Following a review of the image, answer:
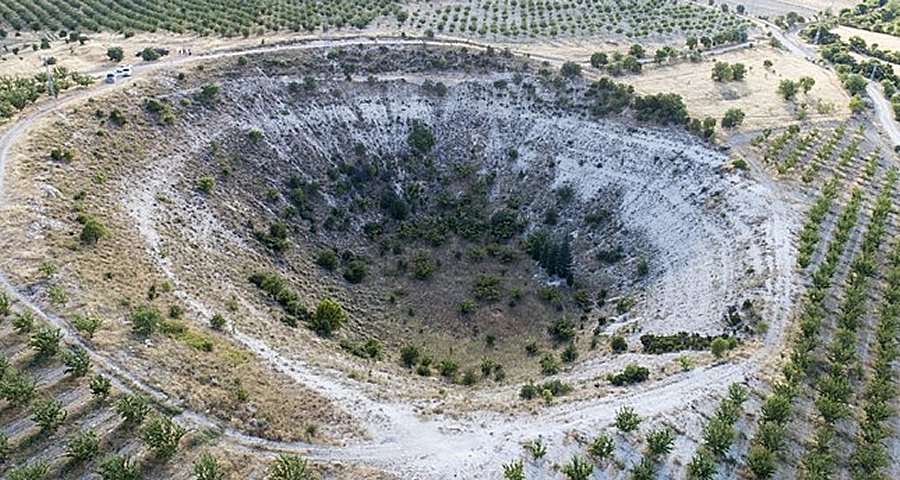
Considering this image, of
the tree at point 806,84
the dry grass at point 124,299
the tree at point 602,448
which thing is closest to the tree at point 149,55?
the dry grass at point 124,299

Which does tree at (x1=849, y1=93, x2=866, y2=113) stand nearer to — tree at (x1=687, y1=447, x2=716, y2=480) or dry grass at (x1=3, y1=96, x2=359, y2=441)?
tree at (x1=687, y1=447, x2=716, y2=480)

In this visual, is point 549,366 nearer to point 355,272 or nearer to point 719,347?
point 719,347

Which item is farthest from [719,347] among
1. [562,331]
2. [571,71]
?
[571,71]

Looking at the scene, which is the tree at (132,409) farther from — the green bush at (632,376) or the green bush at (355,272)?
the green bush at (632,376)

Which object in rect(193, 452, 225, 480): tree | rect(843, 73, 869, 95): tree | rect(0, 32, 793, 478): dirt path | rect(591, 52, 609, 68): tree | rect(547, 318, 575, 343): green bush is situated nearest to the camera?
rect(193, 452, 225, 480): tree

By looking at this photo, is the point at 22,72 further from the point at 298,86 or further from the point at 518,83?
the point at 518,83

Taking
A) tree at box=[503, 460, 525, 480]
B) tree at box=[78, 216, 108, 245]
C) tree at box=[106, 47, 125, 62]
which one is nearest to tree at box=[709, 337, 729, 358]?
tree at box=[503, 460, 525, 480]
